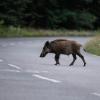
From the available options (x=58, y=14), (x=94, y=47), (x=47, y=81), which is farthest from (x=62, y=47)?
(x=58, y=14)

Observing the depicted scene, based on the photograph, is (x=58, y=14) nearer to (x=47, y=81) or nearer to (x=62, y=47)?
(x=62, y=47)

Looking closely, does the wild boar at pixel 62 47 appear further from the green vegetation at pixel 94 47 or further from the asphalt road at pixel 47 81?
the green vegetation at pixel 94 47

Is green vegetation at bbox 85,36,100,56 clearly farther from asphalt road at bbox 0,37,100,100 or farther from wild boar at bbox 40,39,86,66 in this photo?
wild boar at bbox 40,39,86,66

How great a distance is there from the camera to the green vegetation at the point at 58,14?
66125mm

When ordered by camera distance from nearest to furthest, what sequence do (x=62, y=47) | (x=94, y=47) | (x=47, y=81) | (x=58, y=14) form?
(x=47, y=81) → (x=62, y=47) → (x=94, y=47) → (x=58, y=14)

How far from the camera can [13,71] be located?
63.8 feet

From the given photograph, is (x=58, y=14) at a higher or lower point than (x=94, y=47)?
lower

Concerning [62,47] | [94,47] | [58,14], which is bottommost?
[58,14]

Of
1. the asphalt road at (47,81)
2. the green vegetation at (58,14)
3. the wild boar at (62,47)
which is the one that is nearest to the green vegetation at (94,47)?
the asphalt road at (47,81)

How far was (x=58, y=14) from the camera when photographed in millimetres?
71438

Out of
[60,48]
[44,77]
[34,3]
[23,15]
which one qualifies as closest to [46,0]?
[34,3]

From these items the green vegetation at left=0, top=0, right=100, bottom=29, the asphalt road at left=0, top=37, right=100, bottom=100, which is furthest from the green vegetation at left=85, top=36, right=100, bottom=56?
the green vegetation at left=0, top=0, right=100, bottom=29

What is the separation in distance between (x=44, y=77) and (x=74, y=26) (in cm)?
5414

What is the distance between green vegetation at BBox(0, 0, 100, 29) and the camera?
217 ft
